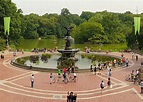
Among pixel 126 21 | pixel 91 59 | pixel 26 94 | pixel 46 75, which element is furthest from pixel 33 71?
pixel 126 21

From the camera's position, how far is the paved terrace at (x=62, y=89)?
23.4 metres

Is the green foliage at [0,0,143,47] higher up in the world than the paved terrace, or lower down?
higher up

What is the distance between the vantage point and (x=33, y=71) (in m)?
35.0

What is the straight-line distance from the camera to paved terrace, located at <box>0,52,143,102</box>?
23.4 m

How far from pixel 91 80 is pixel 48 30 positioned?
10069 cm

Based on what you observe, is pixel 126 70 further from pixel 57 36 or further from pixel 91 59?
pixel 57 36

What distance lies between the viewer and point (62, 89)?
26219 millimetres

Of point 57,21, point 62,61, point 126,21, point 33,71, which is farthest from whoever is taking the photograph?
point 57,21

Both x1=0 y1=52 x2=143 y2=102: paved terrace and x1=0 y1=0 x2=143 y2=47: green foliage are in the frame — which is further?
x1=0 y1=0 x2=143 y2=47: green foliage

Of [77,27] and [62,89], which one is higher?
[77,27]

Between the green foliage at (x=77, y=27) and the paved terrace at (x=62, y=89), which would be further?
the green foliage at (x=77, y=27)

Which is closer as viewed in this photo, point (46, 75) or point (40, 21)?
point (46, 75)

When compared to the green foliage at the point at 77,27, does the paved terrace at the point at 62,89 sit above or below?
below

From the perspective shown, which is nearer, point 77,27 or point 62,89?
point 62,89
